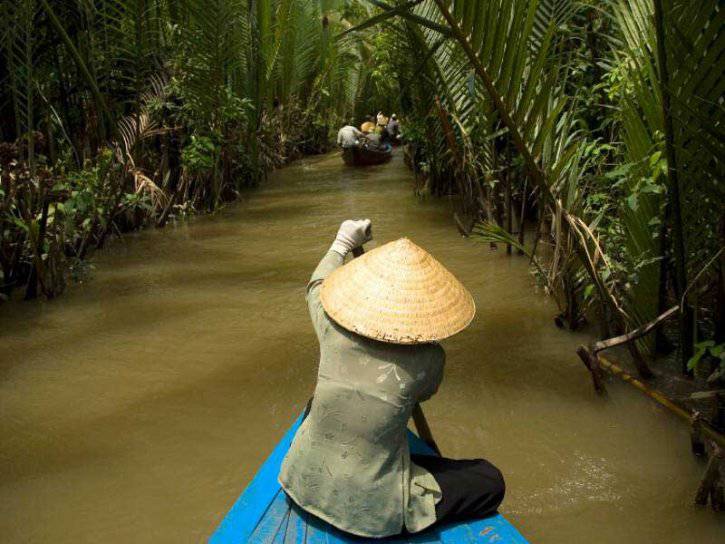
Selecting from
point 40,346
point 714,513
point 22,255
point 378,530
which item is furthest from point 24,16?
point 714,513

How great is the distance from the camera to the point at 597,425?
9.64ft

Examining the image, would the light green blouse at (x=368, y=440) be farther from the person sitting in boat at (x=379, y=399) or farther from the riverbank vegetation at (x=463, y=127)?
the riverbank vegetation at (x=463, y=127)

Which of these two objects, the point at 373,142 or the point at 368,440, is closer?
the point at 368,440

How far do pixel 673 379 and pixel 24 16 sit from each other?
14.4ft

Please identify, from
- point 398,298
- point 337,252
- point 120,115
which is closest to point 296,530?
point 398,298

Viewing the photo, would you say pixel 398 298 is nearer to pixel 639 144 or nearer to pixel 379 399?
pixel 379 399

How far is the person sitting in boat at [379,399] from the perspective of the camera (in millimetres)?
1720

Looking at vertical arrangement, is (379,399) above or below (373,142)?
above

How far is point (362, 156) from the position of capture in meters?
12.7

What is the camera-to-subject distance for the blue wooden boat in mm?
1764

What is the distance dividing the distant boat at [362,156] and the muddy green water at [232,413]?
741 centimetres

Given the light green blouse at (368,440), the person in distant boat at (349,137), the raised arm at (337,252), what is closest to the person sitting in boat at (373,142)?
the person in distant boat at (349,137)

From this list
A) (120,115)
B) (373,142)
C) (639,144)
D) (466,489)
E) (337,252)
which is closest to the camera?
(466,489)

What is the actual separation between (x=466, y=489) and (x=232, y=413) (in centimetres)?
160
